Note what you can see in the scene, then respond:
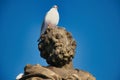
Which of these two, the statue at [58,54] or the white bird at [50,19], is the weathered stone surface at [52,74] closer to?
the statue at [58,54]

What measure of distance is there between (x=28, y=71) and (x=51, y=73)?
45 centimetres

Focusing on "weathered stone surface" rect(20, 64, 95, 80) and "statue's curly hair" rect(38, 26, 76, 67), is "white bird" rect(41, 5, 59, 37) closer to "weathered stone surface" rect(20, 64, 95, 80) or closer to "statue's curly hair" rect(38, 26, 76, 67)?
"statue's curly hair" rect(38, 26, 76, 67)

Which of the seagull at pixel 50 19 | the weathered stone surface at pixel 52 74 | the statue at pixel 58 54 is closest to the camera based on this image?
the weathered stone surface at pixel 52 74

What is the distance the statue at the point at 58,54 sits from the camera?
8.28m

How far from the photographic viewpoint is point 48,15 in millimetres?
10758

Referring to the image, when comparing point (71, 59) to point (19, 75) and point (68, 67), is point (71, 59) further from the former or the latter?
point (19, 75)

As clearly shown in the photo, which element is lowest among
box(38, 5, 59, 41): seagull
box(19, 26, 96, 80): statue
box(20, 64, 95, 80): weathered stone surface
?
box(20, 64, 95, 80): weathered stone surface

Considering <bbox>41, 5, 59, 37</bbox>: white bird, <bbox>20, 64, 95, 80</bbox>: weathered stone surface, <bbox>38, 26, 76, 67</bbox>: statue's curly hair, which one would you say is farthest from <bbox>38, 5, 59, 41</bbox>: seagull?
<bbox>20, 64, 95, 80</bbox>: weathered stone surface

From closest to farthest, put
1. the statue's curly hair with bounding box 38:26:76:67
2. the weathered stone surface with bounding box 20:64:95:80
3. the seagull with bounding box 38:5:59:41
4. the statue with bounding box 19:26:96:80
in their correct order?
the weathered stone surface with bounding box 20:64:95:80 → the statue with bounding box 19:26:96:80 → the statue's curly hair with bounding box 38:26:76:67 → the seagull with bounding box 38:5:59:41

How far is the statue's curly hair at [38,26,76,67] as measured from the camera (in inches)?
337

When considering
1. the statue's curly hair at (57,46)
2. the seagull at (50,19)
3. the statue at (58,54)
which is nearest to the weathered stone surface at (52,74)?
the statue at (58,54)

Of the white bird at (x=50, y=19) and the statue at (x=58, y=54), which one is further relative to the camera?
the white bird at (x=50, y=19)

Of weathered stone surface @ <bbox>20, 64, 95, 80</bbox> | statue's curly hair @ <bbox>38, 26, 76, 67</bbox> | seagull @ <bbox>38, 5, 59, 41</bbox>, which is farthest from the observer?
seagull @ <bbox>38, 5, 59, 41</bbox>

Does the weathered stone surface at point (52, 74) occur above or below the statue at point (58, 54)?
below
